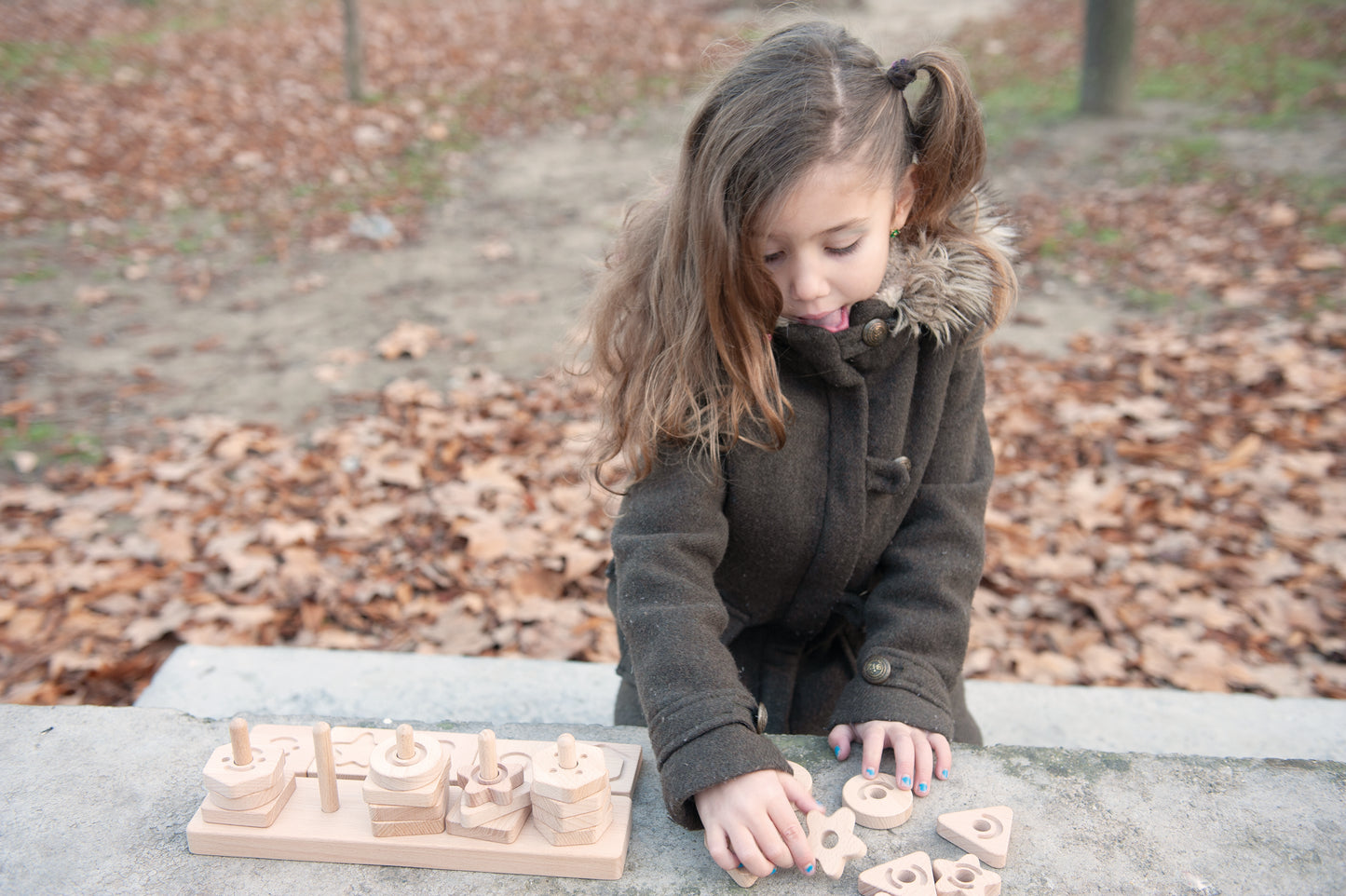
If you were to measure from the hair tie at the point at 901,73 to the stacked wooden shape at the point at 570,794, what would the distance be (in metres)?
1.26

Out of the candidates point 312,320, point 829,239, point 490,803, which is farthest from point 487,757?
point 312,320

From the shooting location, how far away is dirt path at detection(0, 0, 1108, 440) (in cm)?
471

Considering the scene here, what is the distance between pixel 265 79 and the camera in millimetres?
9547

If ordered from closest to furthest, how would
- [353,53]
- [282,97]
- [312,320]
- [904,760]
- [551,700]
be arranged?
[904,760] → [551,700] → [312,320] → [353,53] → [282,97]

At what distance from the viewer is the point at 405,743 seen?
1.58 m

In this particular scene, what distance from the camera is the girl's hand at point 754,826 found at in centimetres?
156

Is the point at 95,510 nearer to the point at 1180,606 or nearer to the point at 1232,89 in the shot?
the point at 1180,606

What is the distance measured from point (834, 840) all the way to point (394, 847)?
0.72m

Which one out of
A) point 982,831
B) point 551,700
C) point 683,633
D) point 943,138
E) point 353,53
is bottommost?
point 551,700

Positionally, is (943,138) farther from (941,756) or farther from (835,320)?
(941,756)

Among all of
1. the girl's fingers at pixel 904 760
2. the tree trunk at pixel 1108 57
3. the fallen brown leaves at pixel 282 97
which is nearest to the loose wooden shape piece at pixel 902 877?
the girl's fingers at pixel 904 760

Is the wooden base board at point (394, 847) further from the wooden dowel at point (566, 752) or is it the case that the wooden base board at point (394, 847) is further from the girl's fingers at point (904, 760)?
the girl's fingers at point (904, 760)

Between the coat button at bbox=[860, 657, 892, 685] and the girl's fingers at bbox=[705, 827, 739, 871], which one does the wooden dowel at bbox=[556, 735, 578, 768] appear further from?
the coat button at bbox=[860, 657, 892, 685]

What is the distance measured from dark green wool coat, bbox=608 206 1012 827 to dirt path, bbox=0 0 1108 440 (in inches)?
94.5
